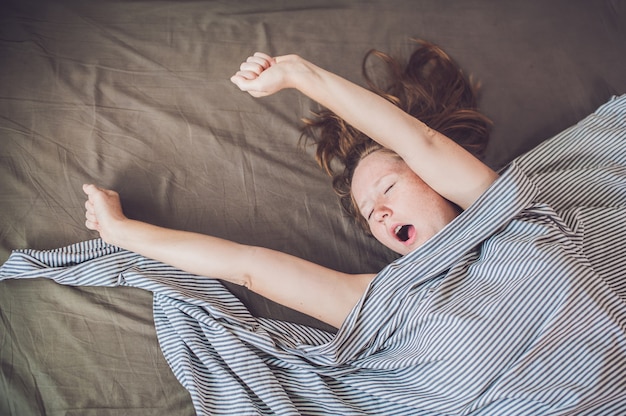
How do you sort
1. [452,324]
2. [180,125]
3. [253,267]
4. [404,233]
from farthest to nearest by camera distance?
[180,125] < [404,233] < [253,267] < [452,324]

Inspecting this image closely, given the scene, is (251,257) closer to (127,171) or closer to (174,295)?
(174,295)

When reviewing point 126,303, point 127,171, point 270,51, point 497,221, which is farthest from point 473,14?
point 126,303

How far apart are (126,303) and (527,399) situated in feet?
2.50

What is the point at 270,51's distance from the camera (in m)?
1.38

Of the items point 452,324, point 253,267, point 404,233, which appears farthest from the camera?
point 404,233

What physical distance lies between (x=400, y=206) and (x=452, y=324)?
10.5 inches

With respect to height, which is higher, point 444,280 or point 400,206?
point 400,206

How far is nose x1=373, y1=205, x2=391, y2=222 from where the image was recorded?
108 centimetres

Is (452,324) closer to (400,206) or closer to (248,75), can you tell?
(400,206)

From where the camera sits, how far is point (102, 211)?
1.09m

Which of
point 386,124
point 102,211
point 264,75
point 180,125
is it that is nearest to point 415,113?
point 386,124

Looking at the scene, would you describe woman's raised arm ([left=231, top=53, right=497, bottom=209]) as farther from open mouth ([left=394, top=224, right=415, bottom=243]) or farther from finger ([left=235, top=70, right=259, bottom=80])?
open mouth ([left=394, top=224, right=415, bottom=243])

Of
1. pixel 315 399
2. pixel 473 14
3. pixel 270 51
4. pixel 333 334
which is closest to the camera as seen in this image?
pixel 315 399

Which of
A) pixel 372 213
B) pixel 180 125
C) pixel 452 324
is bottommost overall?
pixel 452 324
